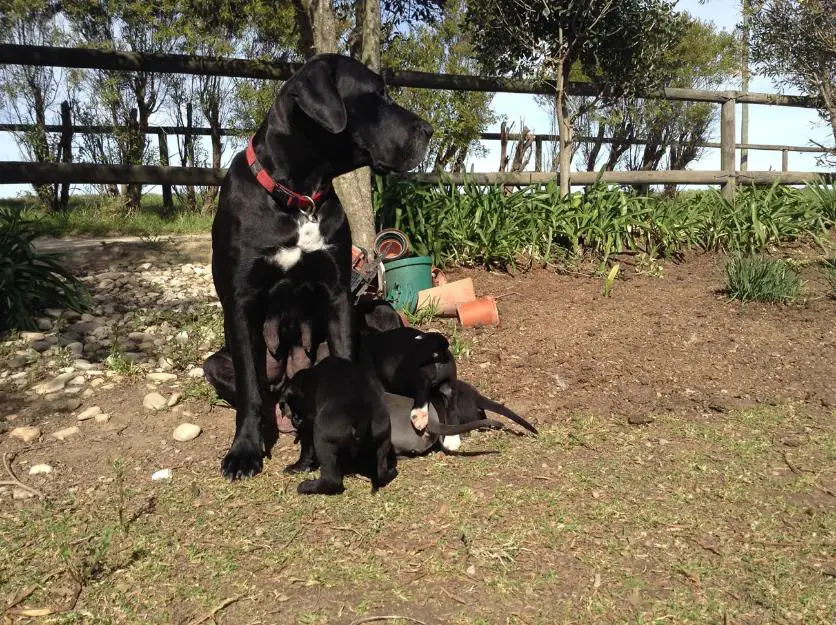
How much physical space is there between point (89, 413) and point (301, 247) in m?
1.33

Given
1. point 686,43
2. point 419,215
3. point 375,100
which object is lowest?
point 419,215

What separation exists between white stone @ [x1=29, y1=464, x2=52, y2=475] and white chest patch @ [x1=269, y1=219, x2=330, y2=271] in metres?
1.17

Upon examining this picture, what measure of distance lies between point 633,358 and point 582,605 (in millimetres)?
2234

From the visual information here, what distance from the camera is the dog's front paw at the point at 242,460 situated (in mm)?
2605

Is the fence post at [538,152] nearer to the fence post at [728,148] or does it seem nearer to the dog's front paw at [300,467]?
the fence post at [728,148]

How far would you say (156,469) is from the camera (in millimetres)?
2686

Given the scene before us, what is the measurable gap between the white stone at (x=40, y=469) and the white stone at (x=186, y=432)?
50 cm

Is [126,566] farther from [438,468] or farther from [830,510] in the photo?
[830,510]

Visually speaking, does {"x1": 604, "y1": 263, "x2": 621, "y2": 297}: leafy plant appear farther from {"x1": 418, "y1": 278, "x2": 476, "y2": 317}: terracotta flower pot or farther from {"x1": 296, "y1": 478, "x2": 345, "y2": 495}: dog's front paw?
{"x1": 296, "y1": 478, "x2": 345, "y2": 495}: dog's front paw

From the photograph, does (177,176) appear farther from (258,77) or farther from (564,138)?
(564,138)

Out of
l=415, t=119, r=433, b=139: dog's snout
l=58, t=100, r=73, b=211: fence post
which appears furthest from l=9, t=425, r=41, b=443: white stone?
l=58, t=100, r=73, b=211: fence post

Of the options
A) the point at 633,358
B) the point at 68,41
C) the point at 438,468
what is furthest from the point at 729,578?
the point at 68,41

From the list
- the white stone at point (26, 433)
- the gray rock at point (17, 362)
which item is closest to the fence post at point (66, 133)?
the gray rock at point (17, 362)

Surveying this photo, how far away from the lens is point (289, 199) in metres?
2.73
